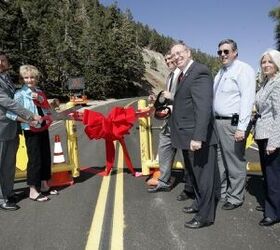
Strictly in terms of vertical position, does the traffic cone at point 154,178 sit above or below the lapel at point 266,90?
below

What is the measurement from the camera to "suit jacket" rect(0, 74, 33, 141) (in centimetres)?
638

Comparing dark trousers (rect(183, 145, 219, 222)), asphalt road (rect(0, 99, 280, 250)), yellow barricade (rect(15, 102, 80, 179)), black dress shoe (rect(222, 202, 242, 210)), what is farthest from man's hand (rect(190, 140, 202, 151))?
yellow barricade (rect(15, 102, 80, 179))

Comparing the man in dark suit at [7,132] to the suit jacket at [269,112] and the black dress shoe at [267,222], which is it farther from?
the black dress shoe at [267,222]

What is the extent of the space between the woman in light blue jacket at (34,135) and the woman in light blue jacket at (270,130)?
3.18m

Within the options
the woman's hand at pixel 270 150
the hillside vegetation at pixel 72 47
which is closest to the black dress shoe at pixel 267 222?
the woman's hand at pixel 270 150

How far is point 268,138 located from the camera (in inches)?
224

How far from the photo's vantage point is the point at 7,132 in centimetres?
657

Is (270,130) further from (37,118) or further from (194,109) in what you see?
(37,118)

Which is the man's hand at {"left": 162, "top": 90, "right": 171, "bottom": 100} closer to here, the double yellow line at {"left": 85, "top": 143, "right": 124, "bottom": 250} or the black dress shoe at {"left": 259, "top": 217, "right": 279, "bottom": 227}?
the double yellow line at {"left": 85, "top": 143, "right": 124, "bottom": 250}

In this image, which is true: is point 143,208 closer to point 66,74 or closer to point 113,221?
point 113,221

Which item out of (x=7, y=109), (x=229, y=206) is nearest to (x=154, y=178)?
(x=229, y=206)

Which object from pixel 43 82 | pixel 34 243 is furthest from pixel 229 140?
pixel 43 82

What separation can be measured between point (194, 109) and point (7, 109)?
2.62m

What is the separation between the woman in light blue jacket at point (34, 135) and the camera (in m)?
6.89
